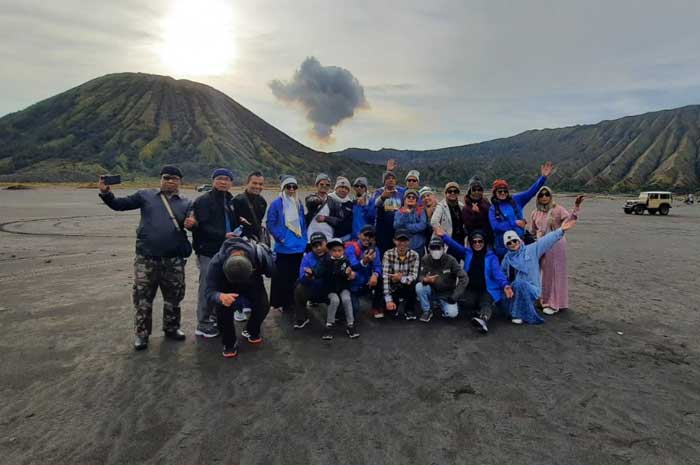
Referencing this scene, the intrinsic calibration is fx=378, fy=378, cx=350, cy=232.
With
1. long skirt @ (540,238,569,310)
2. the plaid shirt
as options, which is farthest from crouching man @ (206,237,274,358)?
long skirt @ (540,238,569,310)

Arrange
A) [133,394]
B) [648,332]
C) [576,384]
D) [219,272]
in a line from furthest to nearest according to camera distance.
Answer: [648,332] < [219,272] < [576,384] < [133,394]

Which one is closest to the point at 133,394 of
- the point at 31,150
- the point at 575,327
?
the point at 575,327

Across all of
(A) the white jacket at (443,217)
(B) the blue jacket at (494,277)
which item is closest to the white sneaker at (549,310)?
(B) the blue jacket at (494,277)

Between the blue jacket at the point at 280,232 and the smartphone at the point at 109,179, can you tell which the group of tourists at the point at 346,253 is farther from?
the smartphone at the point at 109,179

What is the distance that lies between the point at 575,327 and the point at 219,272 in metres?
5.07

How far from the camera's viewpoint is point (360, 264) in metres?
5.78

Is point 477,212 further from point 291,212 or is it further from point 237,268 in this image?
point 237,268

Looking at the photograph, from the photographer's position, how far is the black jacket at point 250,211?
5.33 meters

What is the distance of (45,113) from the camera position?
154 metres

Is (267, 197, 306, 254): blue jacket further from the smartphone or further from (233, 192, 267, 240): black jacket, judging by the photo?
the smartphone

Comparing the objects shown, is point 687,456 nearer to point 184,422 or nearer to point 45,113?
point 184,422

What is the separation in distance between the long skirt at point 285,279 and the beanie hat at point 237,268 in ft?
5.01

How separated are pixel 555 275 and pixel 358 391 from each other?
13.7ft

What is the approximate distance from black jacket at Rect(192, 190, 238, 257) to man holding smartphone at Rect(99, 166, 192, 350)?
207 millimetres
